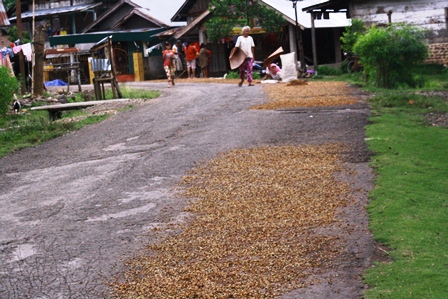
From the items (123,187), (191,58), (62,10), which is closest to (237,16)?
(191,58)

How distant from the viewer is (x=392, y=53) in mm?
17562

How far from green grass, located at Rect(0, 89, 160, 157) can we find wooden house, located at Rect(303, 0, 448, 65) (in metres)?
13.7

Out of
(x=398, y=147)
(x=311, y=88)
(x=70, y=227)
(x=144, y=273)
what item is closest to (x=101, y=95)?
(x=311, y=88)

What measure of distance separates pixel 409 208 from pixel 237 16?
26800 millimetres

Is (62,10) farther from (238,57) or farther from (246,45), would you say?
(246,45)

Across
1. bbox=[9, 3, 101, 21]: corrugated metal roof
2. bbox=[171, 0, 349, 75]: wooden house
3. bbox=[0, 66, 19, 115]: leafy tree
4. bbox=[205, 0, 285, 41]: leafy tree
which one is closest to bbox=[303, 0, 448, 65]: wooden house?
bbox=[205, 0, 285, 41]: leafy tree

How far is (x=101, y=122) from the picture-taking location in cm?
1459

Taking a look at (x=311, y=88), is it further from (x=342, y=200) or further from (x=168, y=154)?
(x=342, y=200)

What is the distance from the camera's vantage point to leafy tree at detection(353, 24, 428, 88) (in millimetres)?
17562

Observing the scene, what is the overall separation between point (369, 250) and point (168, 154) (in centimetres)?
504

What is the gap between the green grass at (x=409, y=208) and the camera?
4578mm

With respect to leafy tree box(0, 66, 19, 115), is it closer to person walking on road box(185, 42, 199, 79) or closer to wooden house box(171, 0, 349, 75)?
person walking on road box(185, 42, 199, 79)

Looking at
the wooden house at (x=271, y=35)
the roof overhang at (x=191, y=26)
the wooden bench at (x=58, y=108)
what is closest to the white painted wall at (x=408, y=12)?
the wooden house at (x=271, y=35)

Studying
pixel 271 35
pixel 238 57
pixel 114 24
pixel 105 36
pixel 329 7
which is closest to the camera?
pixel 238 57
